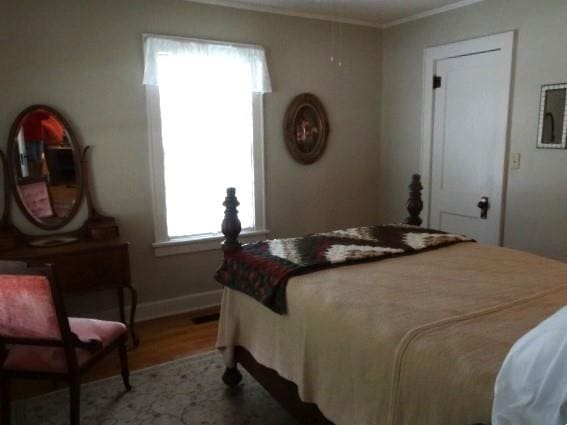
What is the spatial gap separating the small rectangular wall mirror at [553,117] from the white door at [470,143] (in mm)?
271

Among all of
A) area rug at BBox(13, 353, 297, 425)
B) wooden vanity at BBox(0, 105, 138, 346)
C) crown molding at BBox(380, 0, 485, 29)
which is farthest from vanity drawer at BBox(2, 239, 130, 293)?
crown molding at BBox(380, 0, 485, 29)

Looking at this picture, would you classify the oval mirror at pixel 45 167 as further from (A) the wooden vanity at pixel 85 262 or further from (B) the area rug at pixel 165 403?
(B) the area rug at pixel 165 403

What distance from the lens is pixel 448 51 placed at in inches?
147

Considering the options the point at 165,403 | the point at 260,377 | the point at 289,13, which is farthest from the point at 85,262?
the point at 289,13

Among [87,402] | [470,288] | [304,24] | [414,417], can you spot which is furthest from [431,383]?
[304,24]

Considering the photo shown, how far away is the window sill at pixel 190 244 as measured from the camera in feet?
11.7

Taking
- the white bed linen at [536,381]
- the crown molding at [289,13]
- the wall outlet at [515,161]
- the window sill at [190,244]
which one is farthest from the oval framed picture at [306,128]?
the white bed linen at [536,381]

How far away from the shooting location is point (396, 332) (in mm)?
1476

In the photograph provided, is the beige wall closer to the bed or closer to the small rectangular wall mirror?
the bed

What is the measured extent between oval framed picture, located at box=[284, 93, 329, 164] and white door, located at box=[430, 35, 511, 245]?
982 mm

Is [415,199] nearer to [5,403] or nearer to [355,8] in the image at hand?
[355,8]

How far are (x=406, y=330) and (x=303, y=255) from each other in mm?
858

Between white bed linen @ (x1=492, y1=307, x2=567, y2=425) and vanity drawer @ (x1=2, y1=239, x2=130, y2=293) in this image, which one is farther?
vanity drawer @ (x1=2, y1=239, x2=130, y2=293)

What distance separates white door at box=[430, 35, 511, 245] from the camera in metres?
3.45
